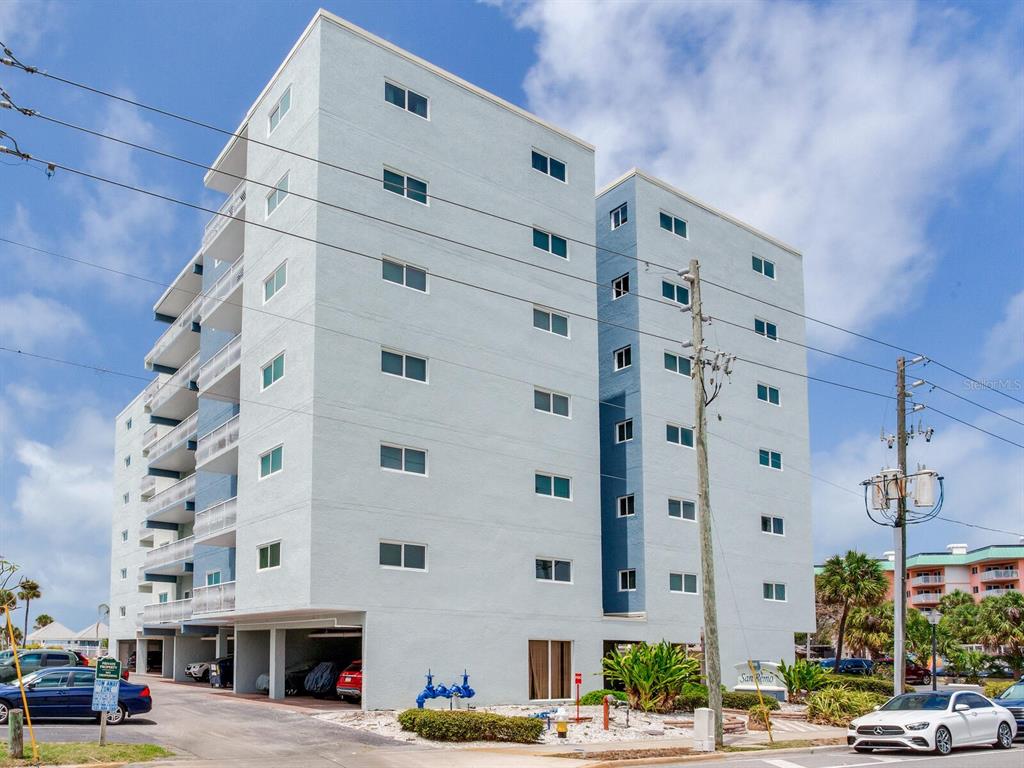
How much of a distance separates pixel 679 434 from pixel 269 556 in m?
18.7

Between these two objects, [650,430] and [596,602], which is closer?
[596,602]

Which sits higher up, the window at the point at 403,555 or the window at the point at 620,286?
the window at the point at 620,286

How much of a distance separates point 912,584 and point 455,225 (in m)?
90.7

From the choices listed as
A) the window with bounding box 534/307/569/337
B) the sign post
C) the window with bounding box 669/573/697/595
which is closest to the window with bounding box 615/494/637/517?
the window with bounding box 669/573/697/595

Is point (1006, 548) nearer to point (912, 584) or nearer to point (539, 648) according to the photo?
point (912, 584)

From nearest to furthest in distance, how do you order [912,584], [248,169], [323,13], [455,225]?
[323,13] < [455,225] < [248,169] < [912,584]

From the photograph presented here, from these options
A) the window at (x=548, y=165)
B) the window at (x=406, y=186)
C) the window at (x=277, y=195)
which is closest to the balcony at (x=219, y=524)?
the window at (x=277, y=195)

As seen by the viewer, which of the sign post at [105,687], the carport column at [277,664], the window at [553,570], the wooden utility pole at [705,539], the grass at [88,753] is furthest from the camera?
the window at [553,570]

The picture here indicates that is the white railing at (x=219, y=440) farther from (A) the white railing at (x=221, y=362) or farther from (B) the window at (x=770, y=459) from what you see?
(B) the window at (x=770, y=459)

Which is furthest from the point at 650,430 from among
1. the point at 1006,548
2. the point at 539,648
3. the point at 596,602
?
the point at 1006,548

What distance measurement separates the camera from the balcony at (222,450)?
37.4 metres

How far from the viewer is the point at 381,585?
31.3 metres

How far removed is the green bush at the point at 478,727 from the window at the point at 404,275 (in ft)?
49.7

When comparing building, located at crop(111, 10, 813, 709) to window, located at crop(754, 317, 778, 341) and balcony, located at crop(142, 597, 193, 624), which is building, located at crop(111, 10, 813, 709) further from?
window, located at crop(754, 317, 778, 341)
